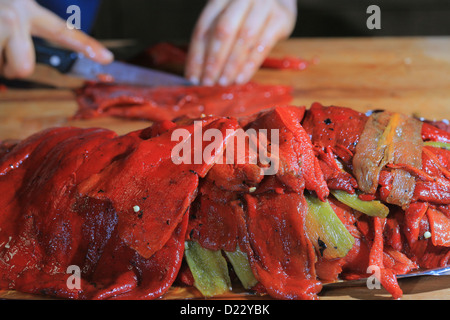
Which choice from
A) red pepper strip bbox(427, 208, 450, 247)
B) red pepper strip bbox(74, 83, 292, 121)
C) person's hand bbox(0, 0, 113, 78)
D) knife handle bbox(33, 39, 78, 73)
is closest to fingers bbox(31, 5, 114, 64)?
person's hand bbox(0, 0, 113, 78)

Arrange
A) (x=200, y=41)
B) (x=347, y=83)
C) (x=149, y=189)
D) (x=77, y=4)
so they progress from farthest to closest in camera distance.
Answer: (x=77, y=4)
(x=200, y=41)
(x=347, y=83)
(x=149, y=189)

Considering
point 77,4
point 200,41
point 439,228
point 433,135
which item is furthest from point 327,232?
point 77,4

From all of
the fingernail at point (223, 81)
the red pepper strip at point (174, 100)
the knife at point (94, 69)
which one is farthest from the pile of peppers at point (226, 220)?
the fingernail at point (223, 81)

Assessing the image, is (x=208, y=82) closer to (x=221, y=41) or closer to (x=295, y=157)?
(x=221, y=41)

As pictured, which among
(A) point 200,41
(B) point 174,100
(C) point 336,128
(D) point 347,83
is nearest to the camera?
(C) point 336,128

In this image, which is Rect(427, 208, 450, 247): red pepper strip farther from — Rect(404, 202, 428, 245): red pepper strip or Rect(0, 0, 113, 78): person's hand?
Rect(0, 0, 113, 78): person's hand

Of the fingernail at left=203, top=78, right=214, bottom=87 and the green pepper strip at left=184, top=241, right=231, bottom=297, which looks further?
the fingernail at left=203, top=78, right=214, bottom=87

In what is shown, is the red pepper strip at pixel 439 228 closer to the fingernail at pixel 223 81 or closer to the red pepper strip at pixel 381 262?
the red pepper strip at pixel 381 262

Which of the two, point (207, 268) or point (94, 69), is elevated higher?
point (94, 69)
